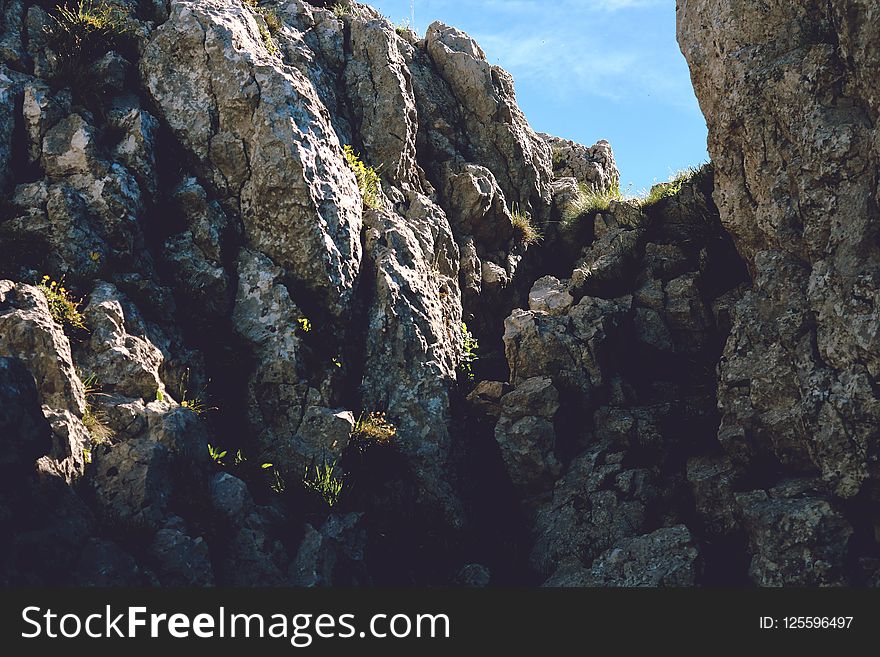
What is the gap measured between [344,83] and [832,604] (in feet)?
52.5

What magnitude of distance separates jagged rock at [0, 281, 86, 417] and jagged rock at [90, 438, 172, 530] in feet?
2.96

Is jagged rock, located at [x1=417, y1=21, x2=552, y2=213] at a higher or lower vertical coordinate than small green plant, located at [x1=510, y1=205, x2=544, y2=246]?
higher

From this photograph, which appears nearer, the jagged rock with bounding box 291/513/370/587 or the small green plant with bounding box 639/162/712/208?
the jagged rock with bounding box 291/513/370/587

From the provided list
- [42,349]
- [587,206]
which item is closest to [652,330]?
[587,206]

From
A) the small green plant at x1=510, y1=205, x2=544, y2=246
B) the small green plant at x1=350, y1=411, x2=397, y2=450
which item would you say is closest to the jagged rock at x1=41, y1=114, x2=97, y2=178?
the small green plant at x1=350, y1=411, x2=397, y2=450

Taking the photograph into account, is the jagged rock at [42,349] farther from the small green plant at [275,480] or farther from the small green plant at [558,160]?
the small green plant at [558,160]

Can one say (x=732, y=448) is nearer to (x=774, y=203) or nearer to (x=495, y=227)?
(x=774, y=203)

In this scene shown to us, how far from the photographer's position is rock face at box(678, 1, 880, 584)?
12773 millimetres

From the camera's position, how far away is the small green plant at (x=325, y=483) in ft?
47.1

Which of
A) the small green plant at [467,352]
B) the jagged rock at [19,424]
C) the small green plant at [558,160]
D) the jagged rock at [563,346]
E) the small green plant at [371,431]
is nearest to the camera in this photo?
the jagged rock at [19,424]

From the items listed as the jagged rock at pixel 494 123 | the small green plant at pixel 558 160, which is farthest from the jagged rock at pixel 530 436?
the small green plant at pixel 558 160

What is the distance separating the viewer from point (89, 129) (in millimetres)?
15516

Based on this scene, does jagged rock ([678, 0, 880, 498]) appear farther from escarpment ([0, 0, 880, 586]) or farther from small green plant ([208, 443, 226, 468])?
small green plant ([208, 443, 226, 468])

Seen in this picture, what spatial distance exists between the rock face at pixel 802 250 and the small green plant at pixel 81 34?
12.5m
